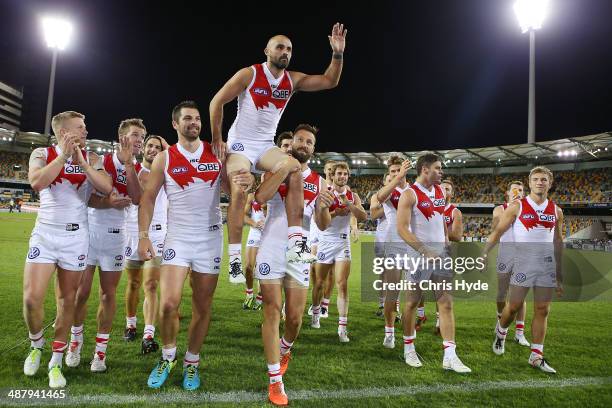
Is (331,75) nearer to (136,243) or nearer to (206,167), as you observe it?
(206,167)

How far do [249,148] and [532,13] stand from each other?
31021mm

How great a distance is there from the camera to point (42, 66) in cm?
10812

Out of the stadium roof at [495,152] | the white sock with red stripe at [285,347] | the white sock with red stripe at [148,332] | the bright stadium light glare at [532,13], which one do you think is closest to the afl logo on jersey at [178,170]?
the white sock with red stripe at [285,347]

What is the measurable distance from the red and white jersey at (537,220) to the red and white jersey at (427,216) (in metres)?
1.34

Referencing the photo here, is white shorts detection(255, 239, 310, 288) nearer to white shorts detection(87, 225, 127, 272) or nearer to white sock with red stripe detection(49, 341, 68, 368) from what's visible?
white shorts detection(87, 225, 127, 272)

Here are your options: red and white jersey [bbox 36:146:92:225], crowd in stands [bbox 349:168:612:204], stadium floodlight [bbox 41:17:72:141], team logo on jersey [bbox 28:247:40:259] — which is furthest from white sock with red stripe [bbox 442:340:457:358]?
crowd in stands [bbox 349:168:612:204]

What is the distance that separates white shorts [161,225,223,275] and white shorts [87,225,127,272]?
1.08m

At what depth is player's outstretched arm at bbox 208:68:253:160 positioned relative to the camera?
14.3ft

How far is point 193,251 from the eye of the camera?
4.16 metres

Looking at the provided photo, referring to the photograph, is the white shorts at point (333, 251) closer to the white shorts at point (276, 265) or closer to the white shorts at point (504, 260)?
the white shorts at point (504, 260)

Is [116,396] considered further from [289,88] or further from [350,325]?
[350,325]

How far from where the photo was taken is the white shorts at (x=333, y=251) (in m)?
7.15

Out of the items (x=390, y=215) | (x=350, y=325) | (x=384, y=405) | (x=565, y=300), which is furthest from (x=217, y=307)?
(x=565, y=300)

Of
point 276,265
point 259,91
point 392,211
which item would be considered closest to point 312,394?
point 276,265
